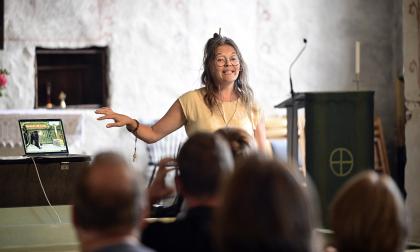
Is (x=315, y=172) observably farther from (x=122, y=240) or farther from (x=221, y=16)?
(x=221, y=16)

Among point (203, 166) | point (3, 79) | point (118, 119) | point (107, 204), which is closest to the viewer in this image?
point (107, 204)

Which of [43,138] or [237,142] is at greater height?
[237,142]

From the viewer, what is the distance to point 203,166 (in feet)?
6.68

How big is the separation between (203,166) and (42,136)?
143 inches

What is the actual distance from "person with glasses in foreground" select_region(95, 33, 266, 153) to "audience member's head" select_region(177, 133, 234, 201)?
224 cm

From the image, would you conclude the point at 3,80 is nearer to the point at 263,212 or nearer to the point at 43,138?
the point at 43,138

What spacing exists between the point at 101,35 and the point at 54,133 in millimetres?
3962

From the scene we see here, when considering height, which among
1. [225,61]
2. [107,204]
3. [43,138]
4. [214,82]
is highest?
[225,61]

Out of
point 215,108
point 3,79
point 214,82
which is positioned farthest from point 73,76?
point 215,108

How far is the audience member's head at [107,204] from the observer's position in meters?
1.58

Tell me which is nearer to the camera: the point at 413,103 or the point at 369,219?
the point at 369,219

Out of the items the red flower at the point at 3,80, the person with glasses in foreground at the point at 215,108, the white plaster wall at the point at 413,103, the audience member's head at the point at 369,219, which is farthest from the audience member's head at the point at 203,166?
the red flower at the point at 3,80

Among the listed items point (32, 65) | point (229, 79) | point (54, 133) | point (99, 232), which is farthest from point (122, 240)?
point (32, 65)

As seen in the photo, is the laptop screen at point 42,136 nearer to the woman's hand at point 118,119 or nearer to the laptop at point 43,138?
the laptop at point 43,138
